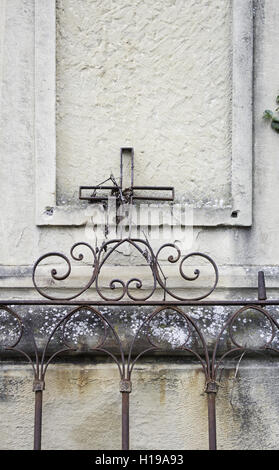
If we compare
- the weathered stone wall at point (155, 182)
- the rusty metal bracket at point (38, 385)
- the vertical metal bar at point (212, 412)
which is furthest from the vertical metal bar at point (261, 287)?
the rusty metal bracket at point (38, 385)

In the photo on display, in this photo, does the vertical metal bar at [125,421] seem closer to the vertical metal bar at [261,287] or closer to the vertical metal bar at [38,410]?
the vertical metal bar at [38,410]

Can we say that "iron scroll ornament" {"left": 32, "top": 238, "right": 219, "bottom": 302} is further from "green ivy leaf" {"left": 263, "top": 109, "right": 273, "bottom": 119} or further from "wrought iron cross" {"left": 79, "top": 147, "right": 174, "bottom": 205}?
"green ivy leaf" {"left": 263, "top": 109, "right": 273, "bottom": 119}

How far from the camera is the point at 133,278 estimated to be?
197 centimetres

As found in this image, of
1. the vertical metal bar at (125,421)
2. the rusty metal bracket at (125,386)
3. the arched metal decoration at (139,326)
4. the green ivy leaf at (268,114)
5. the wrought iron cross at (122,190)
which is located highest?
the green ivy leaf at (268,114)

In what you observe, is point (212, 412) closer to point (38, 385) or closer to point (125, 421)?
point (125, 421)

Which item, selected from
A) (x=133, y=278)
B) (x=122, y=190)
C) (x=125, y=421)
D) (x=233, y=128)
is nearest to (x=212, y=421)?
(x=125, y=421)

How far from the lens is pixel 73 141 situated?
6.82ft

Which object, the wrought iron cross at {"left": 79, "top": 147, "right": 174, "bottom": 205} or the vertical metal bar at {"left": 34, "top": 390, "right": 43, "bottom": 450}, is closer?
the vertical metal bar at {"left": 34, "top": 390, "right": 43, "bottom": 450}

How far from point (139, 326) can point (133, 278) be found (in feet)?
0.51

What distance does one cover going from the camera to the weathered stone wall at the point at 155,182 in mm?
1931

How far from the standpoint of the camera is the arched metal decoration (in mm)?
1837

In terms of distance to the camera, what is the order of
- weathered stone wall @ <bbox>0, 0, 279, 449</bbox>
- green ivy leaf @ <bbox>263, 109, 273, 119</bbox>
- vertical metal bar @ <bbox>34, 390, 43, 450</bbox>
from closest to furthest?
vertical metal bar @ <bbox>34, 390, 43, 450</bbox>
weathered stone wall @ <bbox>0, 0, 279, 449</bbox>
green ivy leaf @ <bbox>263, 109, 273, 119</bbox>

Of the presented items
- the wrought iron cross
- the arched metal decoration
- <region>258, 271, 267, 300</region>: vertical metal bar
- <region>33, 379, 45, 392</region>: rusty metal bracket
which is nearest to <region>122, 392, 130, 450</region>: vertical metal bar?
the arched metal decoration

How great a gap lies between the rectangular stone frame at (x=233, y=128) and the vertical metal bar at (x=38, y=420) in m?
0.55
